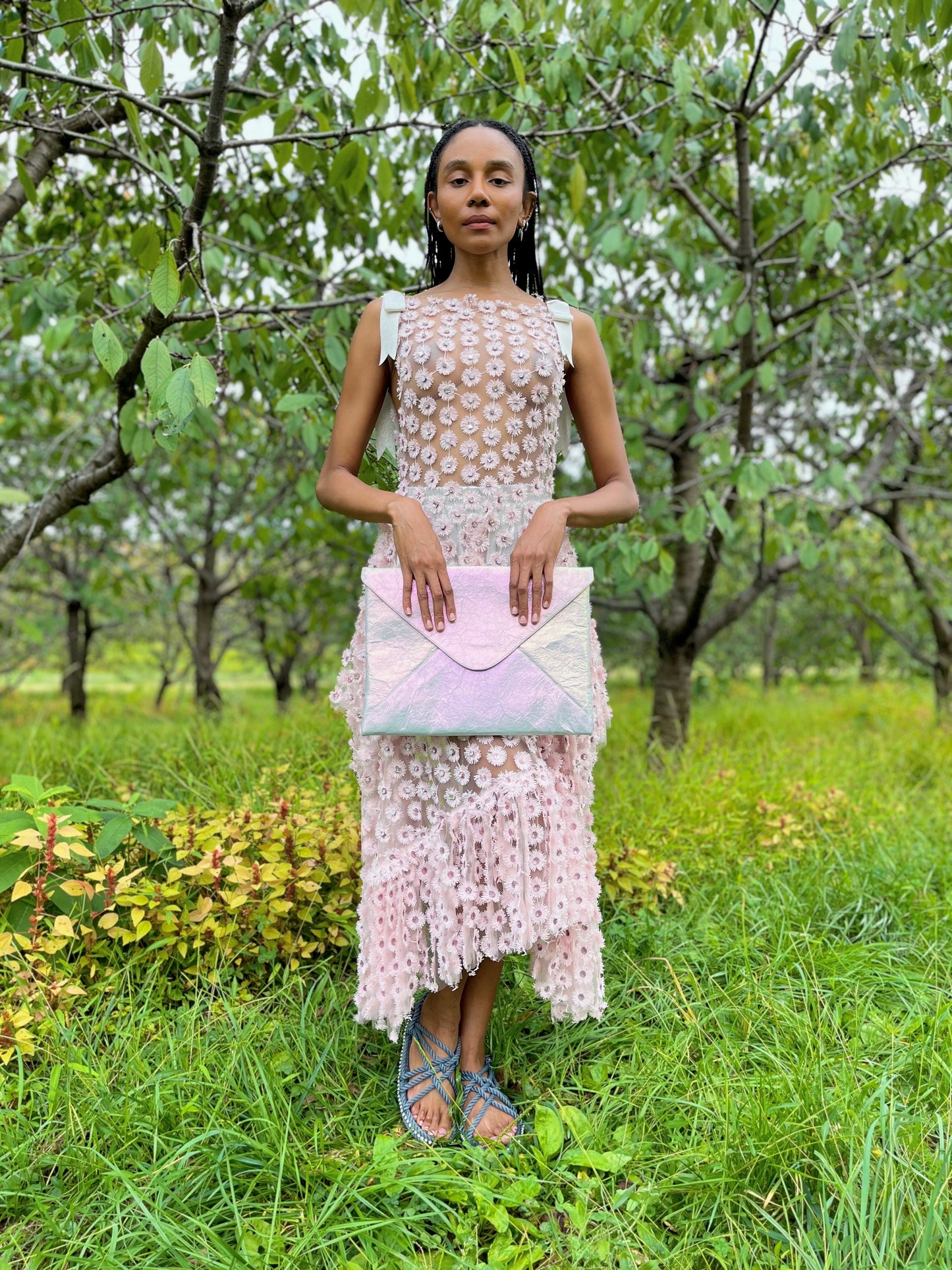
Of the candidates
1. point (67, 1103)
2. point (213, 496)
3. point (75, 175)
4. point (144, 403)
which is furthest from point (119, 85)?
point (213, 496)

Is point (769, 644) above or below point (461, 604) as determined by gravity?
below

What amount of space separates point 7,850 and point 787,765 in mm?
3351

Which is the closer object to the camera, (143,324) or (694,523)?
(143,324)

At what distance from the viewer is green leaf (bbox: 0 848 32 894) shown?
6.54 feet

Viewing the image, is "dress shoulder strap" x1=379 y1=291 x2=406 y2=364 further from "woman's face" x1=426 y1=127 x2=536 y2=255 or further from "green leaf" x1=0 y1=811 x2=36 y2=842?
"green leaf" x1=0 y1=811 x2=36 y2=842

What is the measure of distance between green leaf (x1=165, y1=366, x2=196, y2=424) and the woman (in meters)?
0.29

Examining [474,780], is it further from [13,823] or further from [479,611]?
[13,823]

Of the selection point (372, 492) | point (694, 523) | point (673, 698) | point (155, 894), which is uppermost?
point (694, 523)

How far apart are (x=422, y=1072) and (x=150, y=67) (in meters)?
2.13

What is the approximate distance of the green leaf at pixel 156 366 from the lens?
1.64 metres

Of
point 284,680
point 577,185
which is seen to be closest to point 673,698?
point 577,185

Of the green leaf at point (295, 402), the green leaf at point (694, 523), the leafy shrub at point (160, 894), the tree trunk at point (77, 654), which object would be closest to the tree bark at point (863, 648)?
the green leaf at point (694, 523)

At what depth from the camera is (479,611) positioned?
5.24 feet

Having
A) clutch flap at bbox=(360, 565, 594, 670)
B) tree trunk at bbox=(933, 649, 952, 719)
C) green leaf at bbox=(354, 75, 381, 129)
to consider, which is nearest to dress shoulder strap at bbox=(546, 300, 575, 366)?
clutch flap at bbox=(360, 565, 594, 670)
